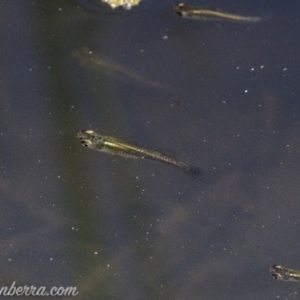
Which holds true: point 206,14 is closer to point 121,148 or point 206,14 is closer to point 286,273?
point 121,148

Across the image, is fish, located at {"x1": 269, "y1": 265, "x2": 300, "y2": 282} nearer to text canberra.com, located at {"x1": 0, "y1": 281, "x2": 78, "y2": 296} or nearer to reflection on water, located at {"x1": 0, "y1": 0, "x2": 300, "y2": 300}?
reflection on water, located at {"x1": 0, "y1": 0, "x2": 300, "y2": 300}

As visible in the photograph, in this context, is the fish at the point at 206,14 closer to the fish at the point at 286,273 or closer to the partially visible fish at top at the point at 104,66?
the partially visible fish at top at the point at 104,66

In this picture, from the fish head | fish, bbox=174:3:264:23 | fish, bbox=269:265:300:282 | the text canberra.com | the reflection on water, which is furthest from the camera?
the text canberra.com

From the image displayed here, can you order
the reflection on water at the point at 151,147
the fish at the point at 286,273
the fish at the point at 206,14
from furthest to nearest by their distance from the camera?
the fish at the point at 286,273 < the reflection on water at the point at 151,147 < the fish at the point at 206,14

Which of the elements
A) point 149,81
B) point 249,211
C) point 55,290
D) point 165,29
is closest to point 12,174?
point 55,290

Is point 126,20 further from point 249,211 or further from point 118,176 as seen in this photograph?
point 249,211

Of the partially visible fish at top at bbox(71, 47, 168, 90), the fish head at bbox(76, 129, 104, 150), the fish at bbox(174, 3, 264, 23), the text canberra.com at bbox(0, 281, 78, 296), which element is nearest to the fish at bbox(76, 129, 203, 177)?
the fish head at bbox(76, 129, 104, 150)

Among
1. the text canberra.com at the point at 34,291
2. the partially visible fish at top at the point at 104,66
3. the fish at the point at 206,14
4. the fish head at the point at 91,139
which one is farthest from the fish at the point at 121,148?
the text canberra.com at the point at 34,291
